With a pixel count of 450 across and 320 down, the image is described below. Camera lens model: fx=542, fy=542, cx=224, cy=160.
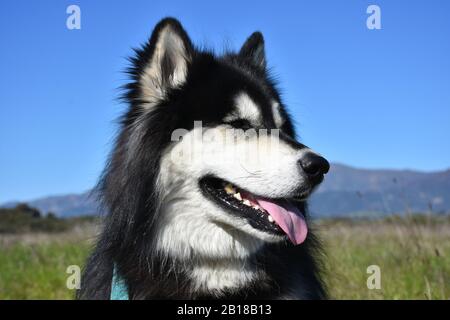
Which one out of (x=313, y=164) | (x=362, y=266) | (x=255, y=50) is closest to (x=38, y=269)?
(x=362, y=266)

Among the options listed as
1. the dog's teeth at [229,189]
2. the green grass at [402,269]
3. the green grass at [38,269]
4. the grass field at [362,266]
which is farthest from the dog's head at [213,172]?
the green grass at [38,269]

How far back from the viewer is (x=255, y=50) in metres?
4.55

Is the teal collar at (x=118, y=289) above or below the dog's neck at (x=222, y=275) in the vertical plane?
below

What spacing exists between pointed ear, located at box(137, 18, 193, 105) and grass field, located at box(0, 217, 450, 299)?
4.53 feet

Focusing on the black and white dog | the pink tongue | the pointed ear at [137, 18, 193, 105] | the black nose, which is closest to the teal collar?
the black and white dog

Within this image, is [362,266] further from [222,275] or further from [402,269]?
[222,275]

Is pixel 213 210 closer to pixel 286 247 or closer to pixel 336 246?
pixel 286 247

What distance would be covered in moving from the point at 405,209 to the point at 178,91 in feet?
11.4

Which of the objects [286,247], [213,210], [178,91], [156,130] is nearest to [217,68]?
[178,91]

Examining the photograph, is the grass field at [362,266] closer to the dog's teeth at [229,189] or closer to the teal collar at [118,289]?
the teal collar at [118,289]

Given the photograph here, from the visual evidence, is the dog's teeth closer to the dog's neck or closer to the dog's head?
the dog's head

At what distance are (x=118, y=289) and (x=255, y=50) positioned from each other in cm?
224

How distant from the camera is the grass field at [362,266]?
18.9 feet

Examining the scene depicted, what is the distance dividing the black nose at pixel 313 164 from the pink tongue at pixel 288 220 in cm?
30
